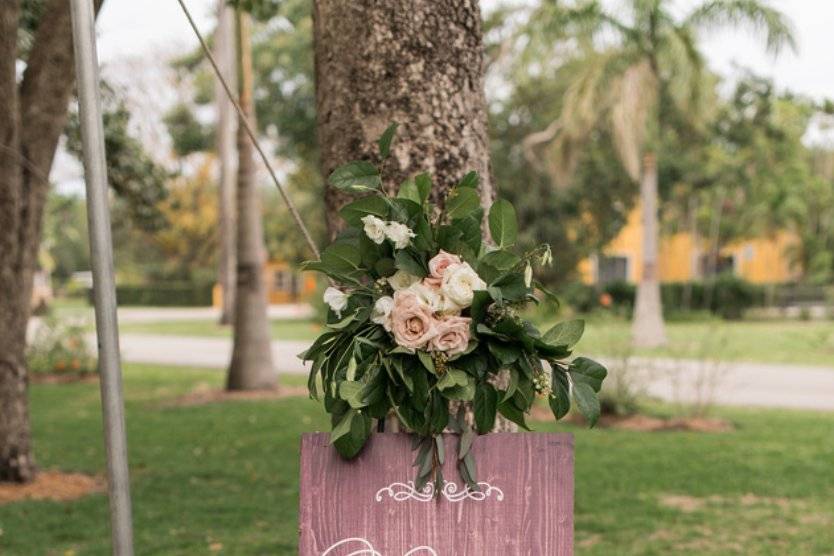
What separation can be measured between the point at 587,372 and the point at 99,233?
1.11m

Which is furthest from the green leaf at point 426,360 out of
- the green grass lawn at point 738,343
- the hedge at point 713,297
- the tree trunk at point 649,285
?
the hedge at point 713,297

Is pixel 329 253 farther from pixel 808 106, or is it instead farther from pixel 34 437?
pixel 808 106

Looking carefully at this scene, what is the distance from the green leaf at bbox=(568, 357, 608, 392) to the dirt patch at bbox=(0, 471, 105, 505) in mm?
5134

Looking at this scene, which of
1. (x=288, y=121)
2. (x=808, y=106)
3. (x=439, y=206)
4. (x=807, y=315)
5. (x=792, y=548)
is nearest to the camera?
(x=439, y=206)

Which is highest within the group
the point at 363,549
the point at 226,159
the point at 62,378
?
the point at 226,159

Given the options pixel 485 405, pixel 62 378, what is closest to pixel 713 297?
pixel 62 378

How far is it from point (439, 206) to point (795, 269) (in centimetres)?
4012

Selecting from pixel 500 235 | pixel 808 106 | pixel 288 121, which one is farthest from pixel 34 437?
pixel 808 106

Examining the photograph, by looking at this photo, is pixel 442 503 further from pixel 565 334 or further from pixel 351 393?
pixel 565 334

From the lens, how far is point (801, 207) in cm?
3173

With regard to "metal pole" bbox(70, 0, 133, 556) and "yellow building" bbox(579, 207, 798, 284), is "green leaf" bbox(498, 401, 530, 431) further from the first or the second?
"yellow building" bbox(579, 207, 798, 284)

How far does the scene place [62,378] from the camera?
15.3 metres

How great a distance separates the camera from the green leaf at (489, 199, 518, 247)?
2.36 metres

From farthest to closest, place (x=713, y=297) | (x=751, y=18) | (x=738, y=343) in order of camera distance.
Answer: (x=713, y=297)
(x=738, y=343)
(x=751, y=18)
